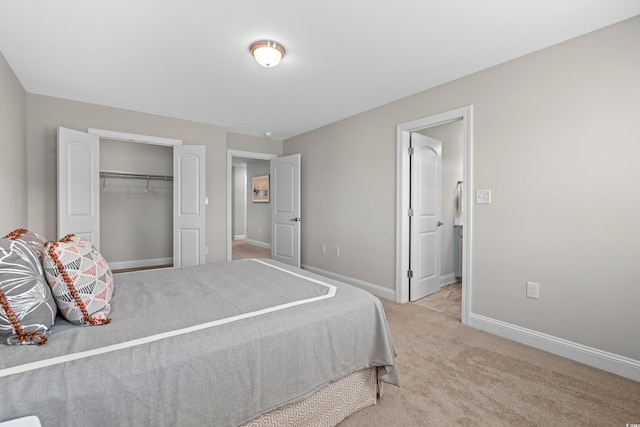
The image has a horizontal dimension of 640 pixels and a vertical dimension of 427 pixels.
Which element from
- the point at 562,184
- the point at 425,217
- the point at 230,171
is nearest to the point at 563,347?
A: the point at 562,184

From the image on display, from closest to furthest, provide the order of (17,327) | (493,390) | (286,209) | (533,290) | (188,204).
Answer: (17,327) → (493,390) → (533,290) → (188,204) → (286,209)

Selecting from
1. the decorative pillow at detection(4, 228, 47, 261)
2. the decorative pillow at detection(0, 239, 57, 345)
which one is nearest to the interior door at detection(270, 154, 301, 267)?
the decorative pillow at detection(4, 228, 47, 261)

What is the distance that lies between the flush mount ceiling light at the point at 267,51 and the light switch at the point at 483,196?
219 centimetres

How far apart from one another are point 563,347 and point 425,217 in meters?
1.84

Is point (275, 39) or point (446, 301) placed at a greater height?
point (275, 39)

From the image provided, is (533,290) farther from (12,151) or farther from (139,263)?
(139,263)

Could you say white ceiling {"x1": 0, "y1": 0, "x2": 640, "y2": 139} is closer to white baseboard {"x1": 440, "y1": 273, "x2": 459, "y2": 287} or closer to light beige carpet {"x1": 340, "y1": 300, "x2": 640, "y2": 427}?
light beige carpet {"x1": 340, "y1": 300, "x2": 640, "y2": 427}

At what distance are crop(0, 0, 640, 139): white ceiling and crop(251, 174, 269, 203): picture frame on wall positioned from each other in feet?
14.1

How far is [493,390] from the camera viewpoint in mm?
1873

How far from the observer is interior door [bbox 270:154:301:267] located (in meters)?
5.00

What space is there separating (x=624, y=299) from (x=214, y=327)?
106 inches

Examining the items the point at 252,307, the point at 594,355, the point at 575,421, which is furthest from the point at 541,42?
the point at 252,307

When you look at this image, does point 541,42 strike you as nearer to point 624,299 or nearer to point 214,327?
point 624,299

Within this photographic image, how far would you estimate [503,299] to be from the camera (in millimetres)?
2633
